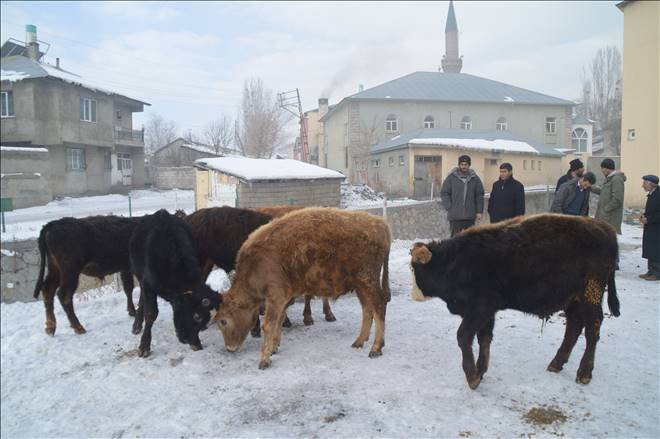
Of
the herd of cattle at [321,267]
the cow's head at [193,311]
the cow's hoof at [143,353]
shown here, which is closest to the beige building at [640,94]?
the herd of cattle at [321,267]

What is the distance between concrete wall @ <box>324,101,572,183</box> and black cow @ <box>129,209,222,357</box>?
31709 millimetres

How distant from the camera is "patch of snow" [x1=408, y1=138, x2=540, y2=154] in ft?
89.2

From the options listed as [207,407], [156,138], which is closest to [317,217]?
[207,407]

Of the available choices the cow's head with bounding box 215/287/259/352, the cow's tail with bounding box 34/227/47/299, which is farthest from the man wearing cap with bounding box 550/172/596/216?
the cow's tail with bounding box 34/227/47/299

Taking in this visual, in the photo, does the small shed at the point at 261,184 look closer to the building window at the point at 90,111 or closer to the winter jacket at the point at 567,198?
the building window at the point at 90,111

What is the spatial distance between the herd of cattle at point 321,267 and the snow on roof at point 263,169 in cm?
868

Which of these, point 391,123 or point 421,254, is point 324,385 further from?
point 391,123

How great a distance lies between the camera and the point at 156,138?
113 feet

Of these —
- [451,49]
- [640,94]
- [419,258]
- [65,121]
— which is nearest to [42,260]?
[419,258]

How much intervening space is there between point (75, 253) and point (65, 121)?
21.0 ft

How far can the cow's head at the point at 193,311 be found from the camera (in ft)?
16.6

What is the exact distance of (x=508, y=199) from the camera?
24.8ft

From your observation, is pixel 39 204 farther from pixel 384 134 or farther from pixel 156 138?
pixel 384 134

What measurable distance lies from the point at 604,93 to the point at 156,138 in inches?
2220
